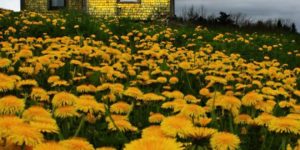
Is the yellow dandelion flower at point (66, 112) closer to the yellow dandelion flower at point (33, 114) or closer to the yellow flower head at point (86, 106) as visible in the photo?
the yellow flower head at point (86, 106)

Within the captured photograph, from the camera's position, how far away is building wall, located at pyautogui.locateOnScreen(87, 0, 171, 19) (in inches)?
998

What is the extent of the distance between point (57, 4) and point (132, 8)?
3957 mm

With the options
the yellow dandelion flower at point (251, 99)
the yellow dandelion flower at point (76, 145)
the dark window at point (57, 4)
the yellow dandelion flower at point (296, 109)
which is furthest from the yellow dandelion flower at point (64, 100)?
the dark window at point (57, 4)

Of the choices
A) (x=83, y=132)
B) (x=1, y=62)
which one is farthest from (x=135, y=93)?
(x=1, y=62)

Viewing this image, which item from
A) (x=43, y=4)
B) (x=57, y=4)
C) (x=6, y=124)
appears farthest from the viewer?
(x=57, y=4)

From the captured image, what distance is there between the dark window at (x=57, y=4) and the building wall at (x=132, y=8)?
136cm

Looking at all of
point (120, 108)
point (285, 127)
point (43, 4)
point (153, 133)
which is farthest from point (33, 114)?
point (43, 4)

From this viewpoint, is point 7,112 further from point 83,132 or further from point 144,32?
point 144,32

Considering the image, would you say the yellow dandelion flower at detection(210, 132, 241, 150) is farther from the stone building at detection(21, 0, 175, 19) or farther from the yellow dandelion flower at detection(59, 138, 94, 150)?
the stone building at detection(21, 0, 175, 19)

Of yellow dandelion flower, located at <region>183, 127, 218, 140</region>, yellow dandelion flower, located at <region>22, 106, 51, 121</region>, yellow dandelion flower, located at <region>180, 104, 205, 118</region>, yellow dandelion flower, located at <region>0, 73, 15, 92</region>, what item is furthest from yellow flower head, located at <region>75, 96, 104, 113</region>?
yellow dandelion flower, located at <region>183, 127, 218, 140</region>

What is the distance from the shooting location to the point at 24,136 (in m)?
1.63

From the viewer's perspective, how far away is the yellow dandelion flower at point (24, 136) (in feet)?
5.28

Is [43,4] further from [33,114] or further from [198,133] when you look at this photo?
[198,133]

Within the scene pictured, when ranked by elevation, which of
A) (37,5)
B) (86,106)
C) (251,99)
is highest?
(37,5)
